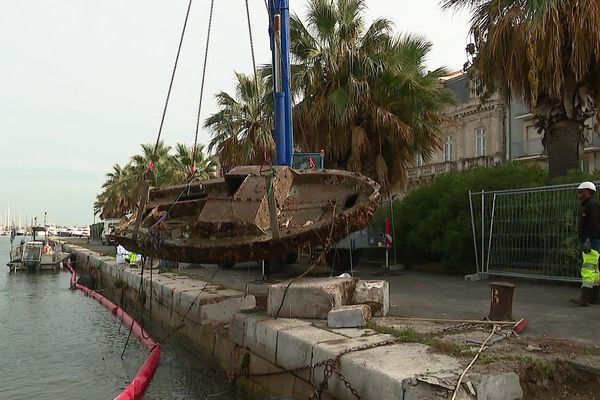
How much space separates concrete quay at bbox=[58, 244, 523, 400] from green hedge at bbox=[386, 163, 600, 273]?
5761 mm

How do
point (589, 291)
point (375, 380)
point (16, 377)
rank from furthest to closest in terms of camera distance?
1. point (16, 377)
2. point (589, 291)
3. point (375, 380)

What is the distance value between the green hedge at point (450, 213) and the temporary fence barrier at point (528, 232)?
2.00 ft

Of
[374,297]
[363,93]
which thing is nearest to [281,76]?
[363,93]

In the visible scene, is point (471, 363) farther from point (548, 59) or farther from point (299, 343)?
point (548, 59)

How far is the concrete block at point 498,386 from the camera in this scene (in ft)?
12.2

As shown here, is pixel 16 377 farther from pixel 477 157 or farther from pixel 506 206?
pixel 477 157

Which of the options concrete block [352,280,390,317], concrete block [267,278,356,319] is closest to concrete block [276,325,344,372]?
concrete block [267,278,356,319]

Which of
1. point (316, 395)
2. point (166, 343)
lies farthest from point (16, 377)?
point (316, 395)

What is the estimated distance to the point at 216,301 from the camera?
29.0ft

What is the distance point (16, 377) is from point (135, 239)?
11.4 feet

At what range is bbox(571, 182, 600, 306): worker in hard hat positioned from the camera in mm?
6832

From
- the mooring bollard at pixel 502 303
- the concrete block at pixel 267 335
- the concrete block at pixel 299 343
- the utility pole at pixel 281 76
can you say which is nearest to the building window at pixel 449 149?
the utility pole at pixel 281 76

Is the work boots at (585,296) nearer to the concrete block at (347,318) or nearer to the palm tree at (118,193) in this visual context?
the concrete block at (347,318)

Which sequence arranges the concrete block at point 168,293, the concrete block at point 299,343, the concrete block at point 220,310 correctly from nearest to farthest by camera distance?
the concrete block at point 299,343
the concrete block at point 220,310
the concrete block at point 168,293
